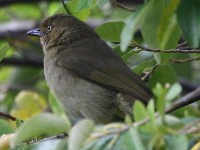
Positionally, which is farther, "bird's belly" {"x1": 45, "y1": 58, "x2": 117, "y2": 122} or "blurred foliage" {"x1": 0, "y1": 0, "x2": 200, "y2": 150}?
"bird's belly" {"x1": 45, "y1": 58, "x2": 117, "y2": 122}

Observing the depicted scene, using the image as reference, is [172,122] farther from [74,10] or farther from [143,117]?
[74,10]

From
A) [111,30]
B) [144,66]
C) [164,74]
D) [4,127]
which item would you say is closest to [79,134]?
[4,127]

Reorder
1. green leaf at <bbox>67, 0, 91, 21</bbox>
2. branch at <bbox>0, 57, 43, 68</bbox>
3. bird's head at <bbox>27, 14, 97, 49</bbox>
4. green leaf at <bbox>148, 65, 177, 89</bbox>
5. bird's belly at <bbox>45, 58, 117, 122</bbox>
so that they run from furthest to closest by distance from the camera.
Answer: branch at <bbox>0, 57, 43, 68</bbox>, bird's head at <bbox>27, 14, 97, 49</bbox>, bird's belly at <bbox>45, 58, 117, 122</bbox>, green leaf at <bbox>67, 0, 91, 21</bbox>, green leaf at <bbox>148, 65, 177, 89</bbox>

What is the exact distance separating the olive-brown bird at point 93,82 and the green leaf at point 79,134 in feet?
Answer: 6.81

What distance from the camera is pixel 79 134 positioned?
2.92 meters

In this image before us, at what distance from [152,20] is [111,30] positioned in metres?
0.98

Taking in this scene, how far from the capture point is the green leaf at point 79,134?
2.87 meters

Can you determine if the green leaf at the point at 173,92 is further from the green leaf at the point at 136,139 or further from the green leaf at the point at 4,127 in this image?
the green leaf at the point at 4,127

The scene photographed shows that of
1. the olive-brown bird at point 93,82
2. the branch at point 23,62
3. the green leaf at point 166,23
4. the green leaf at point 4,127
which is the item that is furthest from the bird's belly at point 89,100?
the branch at point 23,62

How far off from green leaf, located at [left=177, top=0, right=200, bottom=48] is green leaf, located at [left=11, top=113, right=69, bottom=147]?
0.83 meters

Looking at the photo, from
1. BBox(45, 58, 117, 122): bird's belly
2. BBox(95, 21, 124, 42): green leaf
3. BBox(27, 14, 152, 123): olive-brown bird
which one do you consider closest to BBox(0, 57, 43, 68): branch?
BBox(27, 14, 152, 123): olive-brown bird

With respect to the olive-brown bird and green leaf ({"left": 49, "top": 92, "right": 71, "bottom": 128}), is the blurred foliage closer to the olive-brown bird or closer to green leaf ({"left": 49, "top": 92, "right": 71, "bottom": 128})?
green leaf ({"left": 49, "top": 92, "right": 71, "bottom": 128})

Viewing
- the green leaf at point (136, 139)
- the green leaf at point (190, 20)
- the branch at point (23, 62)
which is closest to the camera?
the green leaf at point (136, 139)

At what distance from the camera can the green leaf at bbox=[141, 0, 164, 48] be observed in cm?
359
